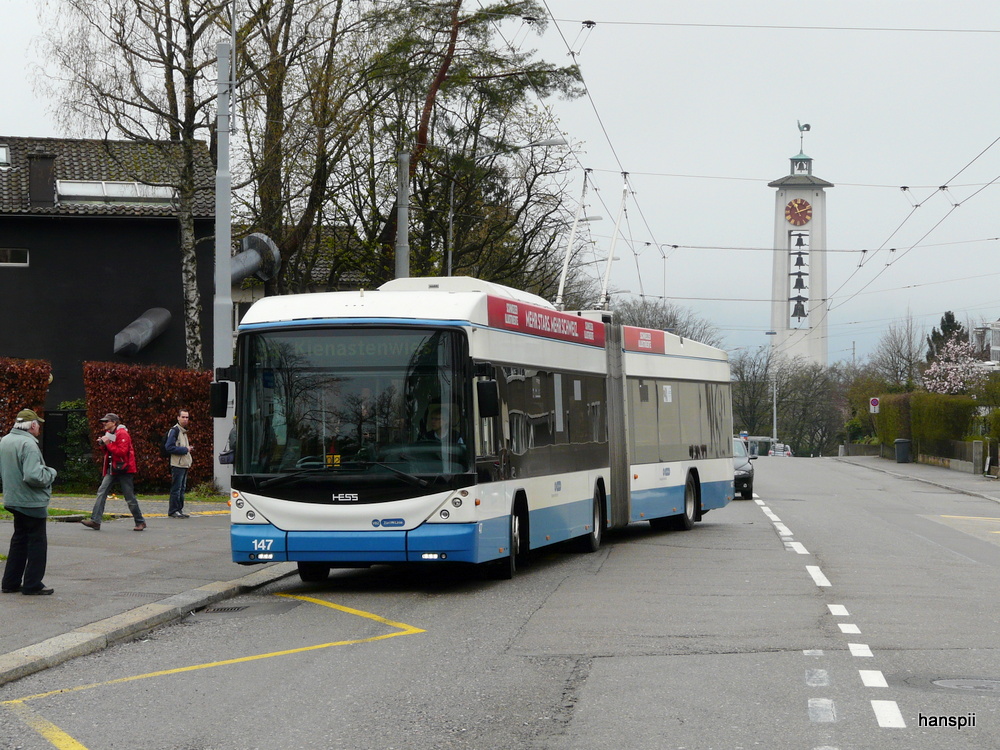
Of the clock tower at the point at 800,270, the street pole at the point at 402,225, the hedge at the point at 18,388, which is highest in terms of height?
the clock tower at the point at 800,270

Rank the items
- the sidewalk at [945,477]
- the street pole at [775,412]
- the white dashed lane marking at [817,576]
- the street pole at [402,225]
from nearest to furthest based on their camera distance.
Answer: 1. the white dashed lane marking at [817,576]
2. the street pole at [402,225]
3. the sidewalk at [945,477]
4. the street pole at [775,412]

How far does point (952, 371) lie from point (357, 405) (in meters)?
64.0

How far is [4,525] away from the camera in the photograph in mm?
18766

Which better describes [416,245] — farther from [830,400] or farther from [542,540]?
[830,400]

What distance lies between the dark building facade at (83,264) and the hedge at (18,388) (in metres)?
12.4

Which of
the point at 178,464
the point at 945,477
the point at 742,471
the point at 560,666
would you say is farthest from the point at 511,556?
the point at 945,477

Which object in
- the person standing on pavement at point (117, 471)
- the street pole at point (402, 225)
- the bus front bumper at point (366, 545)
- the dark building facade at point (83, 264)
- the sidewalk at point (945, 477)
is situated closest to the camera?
the bus front bumper at point (366, 545)

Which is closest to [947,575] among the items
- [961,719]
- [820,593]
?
[820,593]

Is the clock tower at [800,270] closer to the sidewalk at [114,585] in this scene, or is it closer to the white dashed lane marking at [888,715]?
the sidewalk at [114,585]

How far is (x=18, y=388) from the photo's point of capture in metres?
24.5

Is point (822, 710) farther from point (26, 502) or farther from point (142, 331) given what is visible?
point (142, 331)

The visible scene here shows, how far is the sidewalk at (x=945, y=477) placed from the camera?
3778 centimetres

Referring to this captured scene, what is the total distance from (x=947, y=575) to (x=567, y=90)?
21.0 m

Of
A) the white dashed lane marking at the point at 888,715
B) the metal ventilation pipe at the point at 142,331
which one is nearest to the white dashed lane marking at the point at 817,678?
the white dashed lane marking at the point at 888,715
